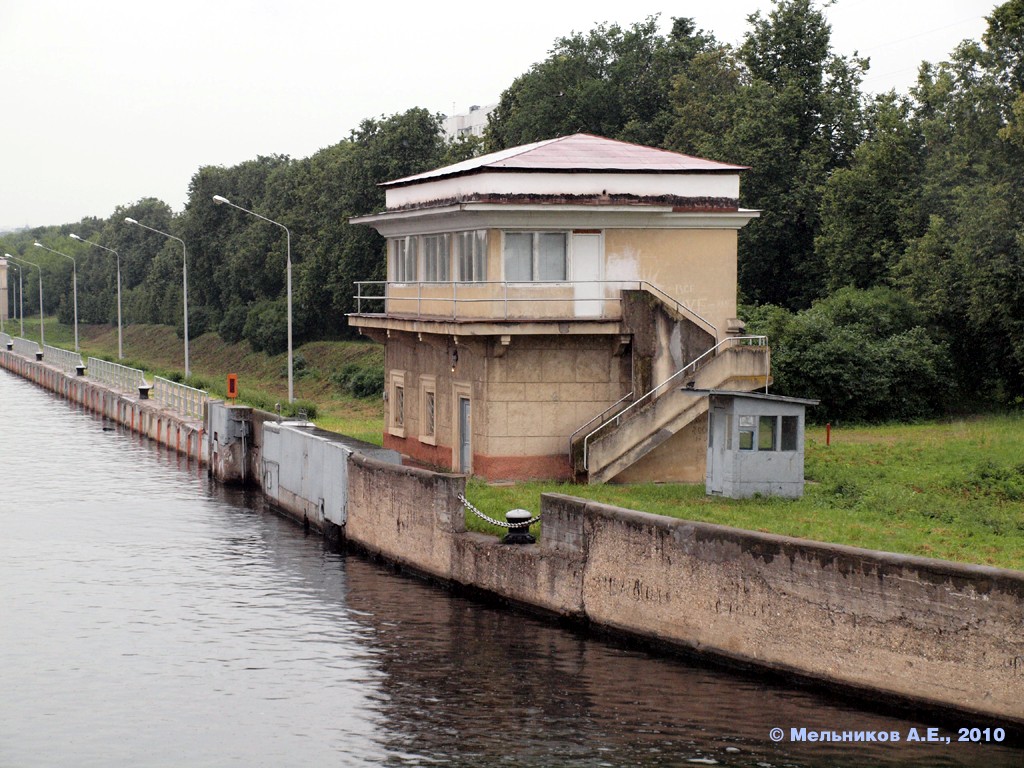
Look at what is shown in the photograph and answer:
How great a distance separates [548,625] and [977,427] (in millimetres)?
21126

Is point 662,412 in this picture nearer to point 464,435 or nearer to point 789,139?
point 464,435

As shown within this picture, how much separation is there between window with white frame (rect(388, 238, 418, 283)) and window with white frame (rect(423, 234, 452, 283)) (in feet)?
2.39

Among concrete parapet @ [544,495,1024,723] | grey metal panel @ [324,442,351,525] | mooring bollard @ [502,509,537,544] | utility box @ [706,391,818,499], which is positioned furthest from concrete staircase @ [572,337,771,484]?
concrete parapet @ [544,495,1024,723]

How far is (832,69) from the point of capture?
66438 millimetres

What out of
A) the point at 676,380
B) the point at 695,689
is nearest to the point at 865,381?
the point at 676,380

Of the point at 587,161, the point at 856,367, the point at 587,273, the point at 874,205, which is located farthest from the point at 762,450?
the point at 874,205

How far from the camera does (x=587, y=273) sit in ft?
111

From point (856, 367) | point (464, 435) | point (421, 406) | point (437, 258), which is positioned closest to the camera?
point (464, 435)

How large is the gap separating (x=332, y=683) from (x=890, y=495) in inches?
488

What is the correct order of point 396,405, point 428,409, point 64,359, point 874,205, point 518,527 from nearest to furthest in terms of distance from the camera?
point 518,527, point 428,409, point 396,405, point 874,205, point 64,359

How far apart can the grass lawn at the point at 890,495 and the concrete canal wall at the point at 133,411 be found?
23.6 feet

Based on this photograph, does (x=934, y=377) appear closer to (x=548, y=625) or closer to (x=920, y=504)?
(x=920, y=504)

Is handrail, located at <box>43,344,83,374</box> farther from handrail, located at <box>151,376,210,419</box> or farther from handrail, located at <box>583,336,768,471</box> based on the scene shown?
handrail, located at <box>583,336,768,471</box>

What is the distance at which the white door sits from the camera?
33594mm
